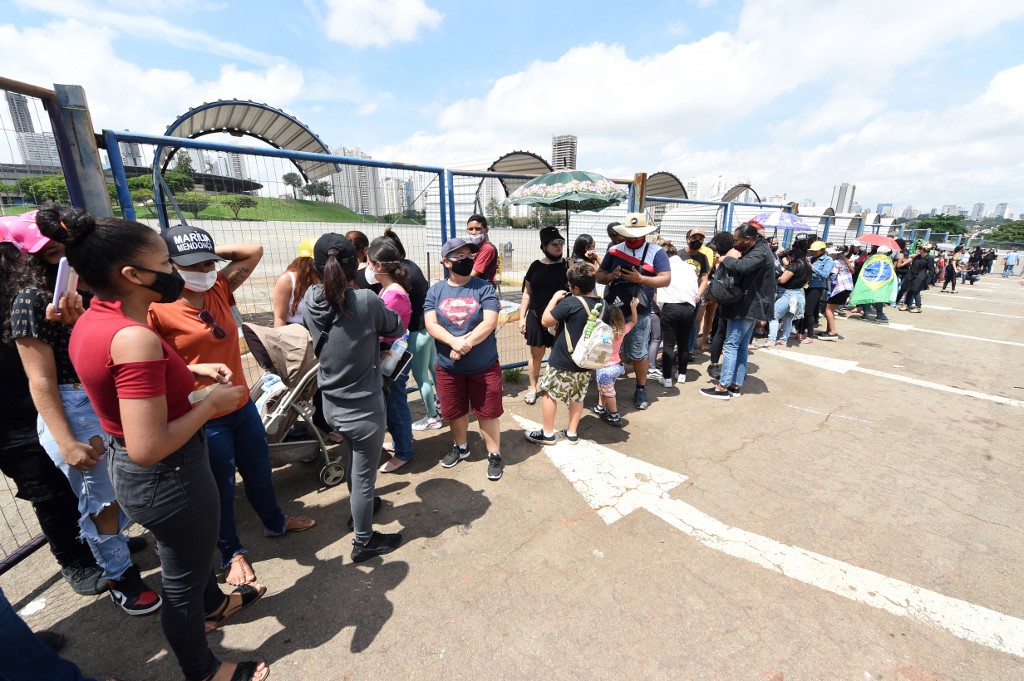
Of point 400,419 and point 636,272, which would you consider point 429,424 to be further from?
point 636,272

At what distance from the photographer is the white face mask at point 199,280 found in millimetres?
2205

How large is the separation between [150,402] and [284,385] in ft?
5.25

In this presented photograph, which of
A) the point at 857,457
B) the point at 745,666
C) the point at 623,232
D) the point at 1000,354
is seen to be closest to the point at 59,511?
the point at 745,666

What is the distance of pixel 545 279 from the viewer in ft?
15.0

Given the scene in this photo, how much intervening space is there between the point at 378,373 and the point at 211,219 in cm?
228

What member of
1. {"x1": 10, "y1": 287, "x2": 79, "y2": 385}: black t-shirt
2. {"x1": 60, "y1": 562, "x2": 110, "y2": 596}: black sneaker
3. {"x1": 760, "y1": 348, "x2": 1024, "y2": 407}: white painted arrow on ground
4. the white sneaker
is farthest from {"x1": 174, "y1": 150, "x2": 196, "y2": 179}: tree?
{"x1": 760, "y1": 348, "x2": 1024, "y2": 407}: white painted arrow on ground

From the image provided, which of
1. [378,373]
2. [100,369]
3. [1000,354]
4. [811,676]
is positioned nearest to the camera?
[100,369]

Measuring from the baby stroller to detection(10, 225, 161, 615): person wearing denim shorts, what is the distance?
88 cm

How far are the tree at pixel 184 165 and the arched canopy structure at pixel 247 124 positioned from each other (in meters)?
7.76

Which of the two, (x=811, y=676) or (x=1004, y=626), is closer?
(x=811, y=676)

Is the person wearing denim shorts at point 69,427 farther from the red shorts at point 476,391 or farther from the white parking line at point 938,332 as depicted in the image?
the white parking line at point 938,332

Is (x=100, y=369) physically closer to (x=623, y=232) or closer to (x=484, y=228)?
(x=484, y=228)

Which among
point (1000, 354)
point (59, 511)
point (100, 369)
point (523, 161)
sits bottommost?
point (1000, 354)

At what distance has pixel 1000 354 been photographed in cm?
738
